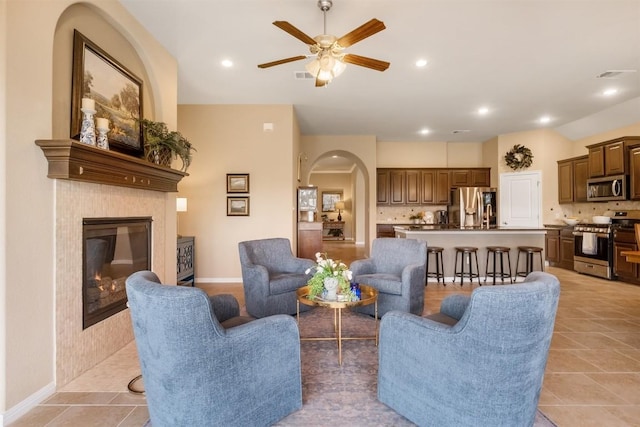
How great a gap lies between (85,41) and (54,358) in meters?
2.37

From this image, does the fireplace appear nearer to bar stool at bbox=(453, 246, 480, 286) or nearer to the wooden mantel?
the wooden mantel

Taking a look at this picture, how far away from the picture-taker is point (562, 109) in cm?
596

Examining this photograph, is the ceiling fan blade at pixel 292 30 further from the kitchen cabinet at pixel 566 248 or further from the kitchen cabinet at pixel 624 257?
the kitchen cabinet at pixel 566 248

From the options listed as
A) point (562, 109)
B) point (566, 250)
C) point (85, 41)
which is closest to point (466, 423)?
point (85, 41)

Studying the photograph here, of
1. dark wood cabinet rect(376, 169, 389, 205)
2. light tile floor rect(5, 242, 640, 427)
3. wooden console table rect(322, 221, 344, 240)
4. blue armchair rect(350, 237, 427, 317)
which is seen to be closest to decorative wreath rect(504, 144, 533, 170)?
dark wood cabinet rect(376, 169, 389, 205)

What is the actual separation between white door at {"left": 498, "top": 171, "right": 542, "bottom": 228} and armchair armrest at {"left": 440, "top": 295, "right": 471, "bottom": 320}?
661cm

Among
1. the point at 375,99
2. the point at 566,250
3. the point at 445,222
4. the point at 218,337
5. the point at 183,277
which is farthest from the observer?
the point at 445,222

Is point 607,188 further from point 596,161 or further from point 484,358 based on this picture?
point 484,358

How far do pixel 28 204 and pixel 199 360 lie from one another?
5.09 ft

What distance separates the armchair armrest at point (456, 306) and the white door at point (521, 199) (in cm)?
661

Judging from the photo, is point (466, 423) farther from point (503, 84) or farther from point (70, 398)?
point (503, 84)

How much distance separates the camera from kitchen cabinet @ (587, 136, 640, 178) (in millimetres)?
5668

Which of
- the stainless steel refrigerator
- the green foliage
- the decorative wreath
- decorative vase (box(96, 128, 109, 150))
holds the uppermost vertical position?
the decorative wreath

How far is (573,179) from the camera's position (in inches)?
273
